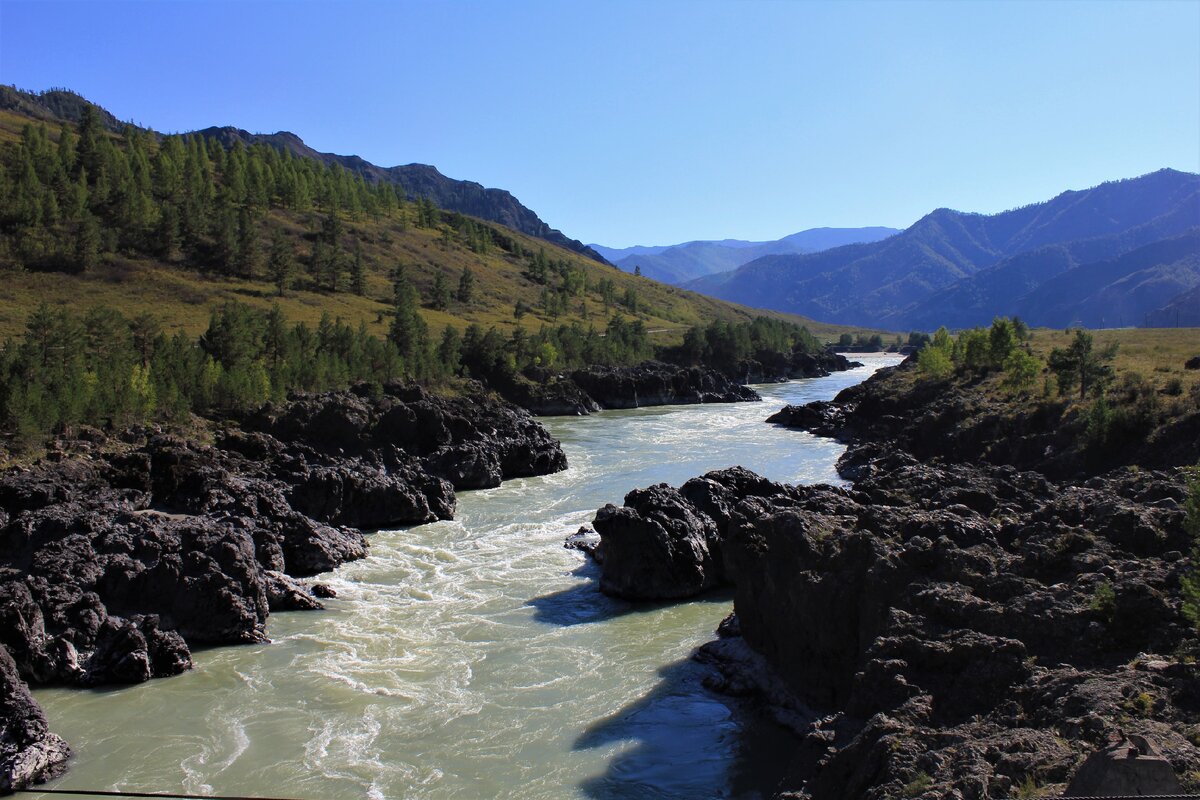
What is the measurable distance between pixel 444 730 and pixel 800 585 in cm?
953

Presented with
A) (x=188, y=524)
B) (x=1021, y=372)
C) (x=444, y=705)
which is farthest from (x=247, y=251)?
(x=444, y=705)

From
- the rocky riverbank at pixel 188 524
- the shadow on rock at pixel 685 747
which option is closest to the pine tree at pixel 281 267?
the rocky riverbank at pixel 188 524

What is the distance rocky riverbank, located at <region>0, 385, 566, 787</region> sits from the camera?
22.8m

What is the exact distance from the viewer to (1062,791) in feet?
33.2

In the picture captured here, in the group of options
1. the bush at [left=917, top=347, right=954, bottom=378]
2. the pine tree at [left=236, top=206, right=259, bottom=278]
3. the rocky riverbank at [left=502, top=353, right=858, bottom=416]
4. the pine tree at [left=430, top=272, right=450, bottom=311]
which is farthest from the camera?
the pine tree at [left=430, top=272, right=450, bottom=311]

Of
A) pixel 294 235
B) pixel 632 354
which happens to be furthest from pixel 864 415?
→ pixel 294 235

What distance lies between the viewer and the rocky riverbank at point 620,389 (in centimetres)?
10012

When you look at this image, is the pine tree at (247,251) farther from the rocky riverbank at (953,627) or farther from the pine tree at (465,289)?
the rocky riverbank at (953,627)

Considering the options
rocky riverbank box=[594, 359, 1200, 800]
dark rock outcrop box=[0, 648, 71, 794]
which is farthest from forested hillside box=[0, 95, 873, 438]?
rocky riverbank box=[594, 359, 1200, 800]

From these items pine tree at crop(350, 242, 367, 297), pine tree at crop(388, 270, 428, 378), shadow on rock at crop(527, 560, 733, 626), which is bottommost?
shadow on rock at crop(527, 560, 733, 626)

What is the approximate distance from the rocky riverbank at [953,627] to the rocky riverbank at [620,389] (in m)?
70.0

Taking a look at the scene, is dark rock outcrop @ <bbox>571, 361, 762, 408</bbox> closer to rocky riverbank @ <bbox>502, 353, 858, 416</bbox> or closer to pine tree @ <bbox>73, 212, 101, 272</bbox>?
rocky riverbank @ <bbox>502, 353, 858, 416</bbox>

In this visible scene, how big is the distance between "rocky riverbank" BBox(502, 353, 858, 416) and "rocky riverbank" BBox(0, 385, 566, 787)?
4224 centimetres

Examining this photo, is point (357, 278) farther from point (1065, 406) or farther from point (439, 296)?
point (1065, 406)
